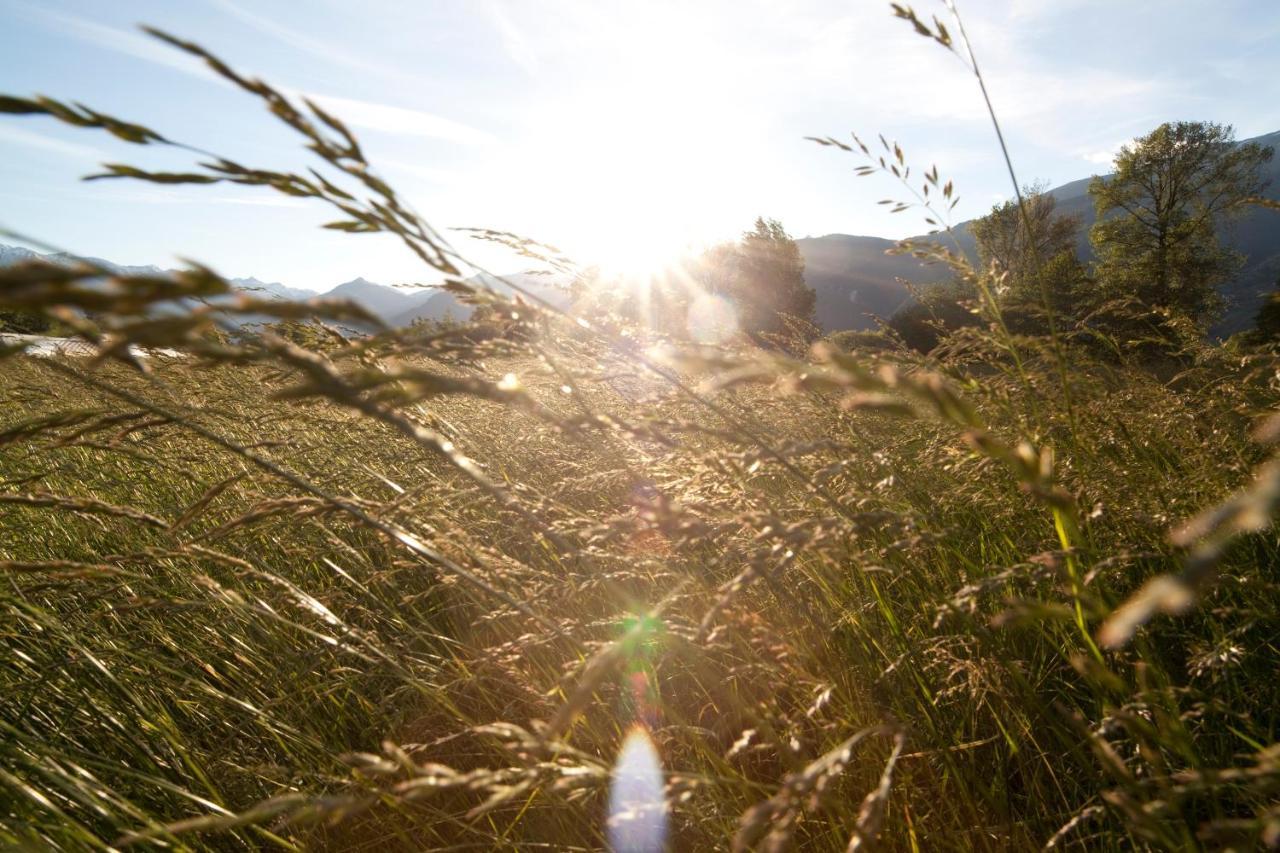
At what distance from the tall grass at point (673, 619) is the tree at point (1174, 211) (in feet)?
97.4

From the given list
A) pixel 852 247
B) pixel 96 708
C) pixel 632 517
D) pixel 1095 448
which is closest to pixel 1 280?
pixel 632 517

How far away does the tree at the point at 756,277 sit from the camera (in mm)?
40156

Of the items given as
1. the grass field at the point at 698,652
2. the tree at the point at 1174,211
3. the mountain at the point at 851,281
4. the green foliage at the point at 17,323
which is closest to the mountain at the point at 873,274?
the mountain at the point at 851,281

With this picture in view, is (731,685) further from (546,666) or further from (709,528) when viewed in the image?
(709,528)

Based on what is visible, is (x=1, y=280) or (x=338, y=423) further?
(x=338, y=423)

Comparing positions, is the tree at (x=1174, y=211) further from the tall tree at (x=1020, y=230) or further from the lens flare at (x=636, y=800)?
the lens flare at (x=636, y=800)

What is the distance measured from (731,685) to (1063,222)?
39.9 m

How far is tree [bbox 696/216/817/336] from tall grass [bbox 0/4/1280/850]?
3843 centimetres

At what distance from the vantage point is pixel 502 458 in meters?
3.01

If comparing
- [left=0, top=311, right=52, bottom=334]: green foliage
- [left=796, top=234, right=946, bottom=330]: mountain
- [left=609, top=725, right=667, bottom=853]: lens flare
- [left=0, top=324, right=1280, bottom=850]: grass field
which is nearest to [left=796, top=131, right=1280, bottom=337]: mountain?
[left=796, top=234, right=946, bottom=330]: mountain

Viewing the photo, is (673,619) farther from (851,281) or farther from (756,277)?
(851,281)

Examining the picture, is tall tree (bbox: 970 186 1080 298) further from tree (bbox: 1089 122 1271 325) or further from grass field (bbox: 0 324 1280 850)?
grass field (bbox: 0 324 1280 850)

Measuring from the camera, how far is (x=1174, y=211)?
2669 centimetres

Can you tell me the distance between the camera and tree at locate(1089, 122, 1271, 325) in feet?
84.3
